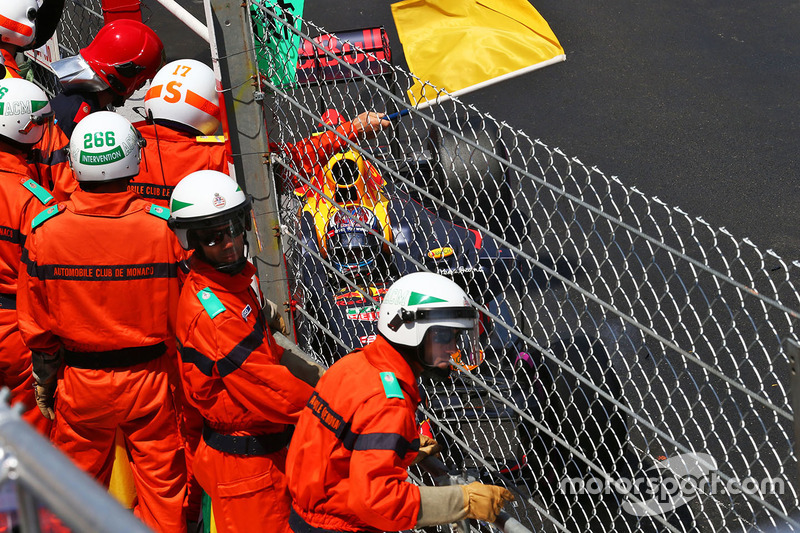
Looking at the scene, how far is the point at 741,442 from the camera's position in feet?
18.3

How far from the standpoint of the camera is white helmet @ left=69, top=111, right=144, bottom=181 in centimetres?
389

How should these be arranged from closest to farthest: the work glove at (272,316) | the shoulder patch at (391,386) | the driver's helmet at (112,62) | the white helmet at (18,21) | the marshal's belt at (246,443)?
1. the shoulder patch at (391,386)
2. the marshal's belt at (246,443)
3. the work glove at (272,316)
4. the driver's helmet at (112,62)
5. the white helmet at (18,21)

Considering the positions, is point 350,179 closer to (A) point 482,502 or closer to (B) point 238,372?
(B) point 238,372

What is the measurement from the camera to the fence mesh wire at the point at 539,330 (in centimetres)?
342

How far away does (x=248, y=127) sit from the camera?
4133 millimetres

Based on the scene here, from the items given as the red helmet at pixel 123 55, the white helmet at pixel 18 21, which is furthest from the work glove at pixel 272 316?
the white helmet at pixel 18 21

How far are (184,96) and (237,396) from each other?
196 centimetres

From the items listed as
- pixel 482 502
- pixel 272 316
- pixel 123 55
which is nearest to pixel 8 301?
pixel 272 316

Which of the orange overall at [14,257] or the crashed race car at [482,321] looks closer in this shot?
the crashed race car at [482,321]

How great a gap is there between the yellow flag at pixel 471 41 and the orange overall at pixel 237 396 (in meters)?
1.53

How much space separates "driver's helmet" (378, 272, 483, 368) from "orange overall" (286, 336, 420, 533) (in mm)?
70

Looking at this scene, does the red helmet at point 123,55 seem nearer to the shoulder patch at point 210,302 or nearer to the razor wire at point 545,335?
the razor wire at point 545,335

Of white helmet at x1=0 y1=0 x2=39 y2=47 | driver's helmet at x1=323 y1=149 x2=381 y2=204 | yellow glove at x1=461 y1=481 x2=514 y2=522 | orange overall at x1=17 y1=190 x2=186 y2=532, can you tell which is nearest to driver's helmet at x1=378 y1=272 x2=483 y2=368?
yellow glove at x1=461 y1=481 x2=514 y2=522

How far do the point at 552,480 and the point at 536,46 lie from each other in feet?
7.24
